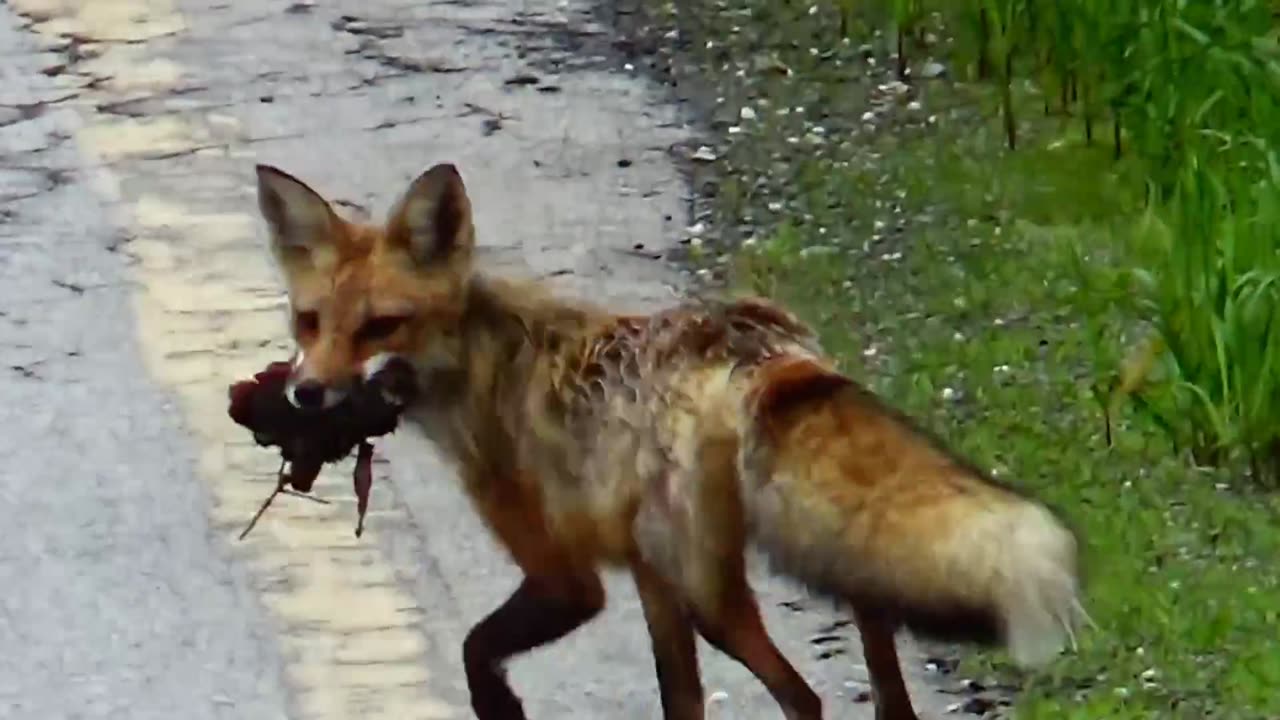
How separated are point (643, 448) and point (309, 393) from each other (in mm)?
556

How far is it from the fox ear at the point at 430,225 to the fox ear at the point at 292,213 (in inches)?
4.7

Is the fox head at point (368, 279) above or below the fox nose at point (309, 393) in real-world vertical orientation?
above

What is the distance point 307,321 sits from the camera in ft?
16.2

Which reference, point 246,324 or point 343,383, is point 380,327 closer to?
point 343,383

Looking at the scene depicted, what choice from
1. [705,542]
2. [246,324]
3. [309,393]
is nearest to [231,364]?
[246,324]

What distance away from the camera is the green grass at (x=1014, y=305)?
219 inches

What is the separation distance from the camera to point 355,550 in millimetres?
6305

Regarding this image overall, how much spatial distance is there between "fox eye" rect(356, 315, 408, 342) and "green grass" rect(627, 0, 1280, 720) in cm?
121

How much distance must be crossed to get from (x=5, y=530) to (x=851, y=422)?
2.50 m

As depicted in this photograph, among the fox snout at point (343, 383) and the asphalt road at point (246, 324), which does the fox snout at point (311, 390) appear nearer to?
the fox snout at point (343, 383)

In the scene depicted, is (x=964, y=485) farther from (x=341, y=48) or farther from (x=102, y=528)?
(x=341, y=48)

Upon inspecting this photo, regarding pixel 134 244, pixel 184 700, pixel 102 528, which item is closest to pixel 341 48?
pixel 134 244

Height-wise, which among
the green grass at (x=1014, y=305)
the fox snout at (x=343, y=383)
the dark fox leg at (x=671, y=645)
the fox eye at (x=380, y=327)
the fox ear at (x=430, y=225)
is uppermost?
the fox ear at (x=430, y=225)

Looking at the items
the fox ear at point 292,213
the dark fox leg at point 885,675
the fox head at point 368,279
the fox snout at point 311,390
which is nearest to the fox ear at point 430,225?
the fox head at point 368,279
